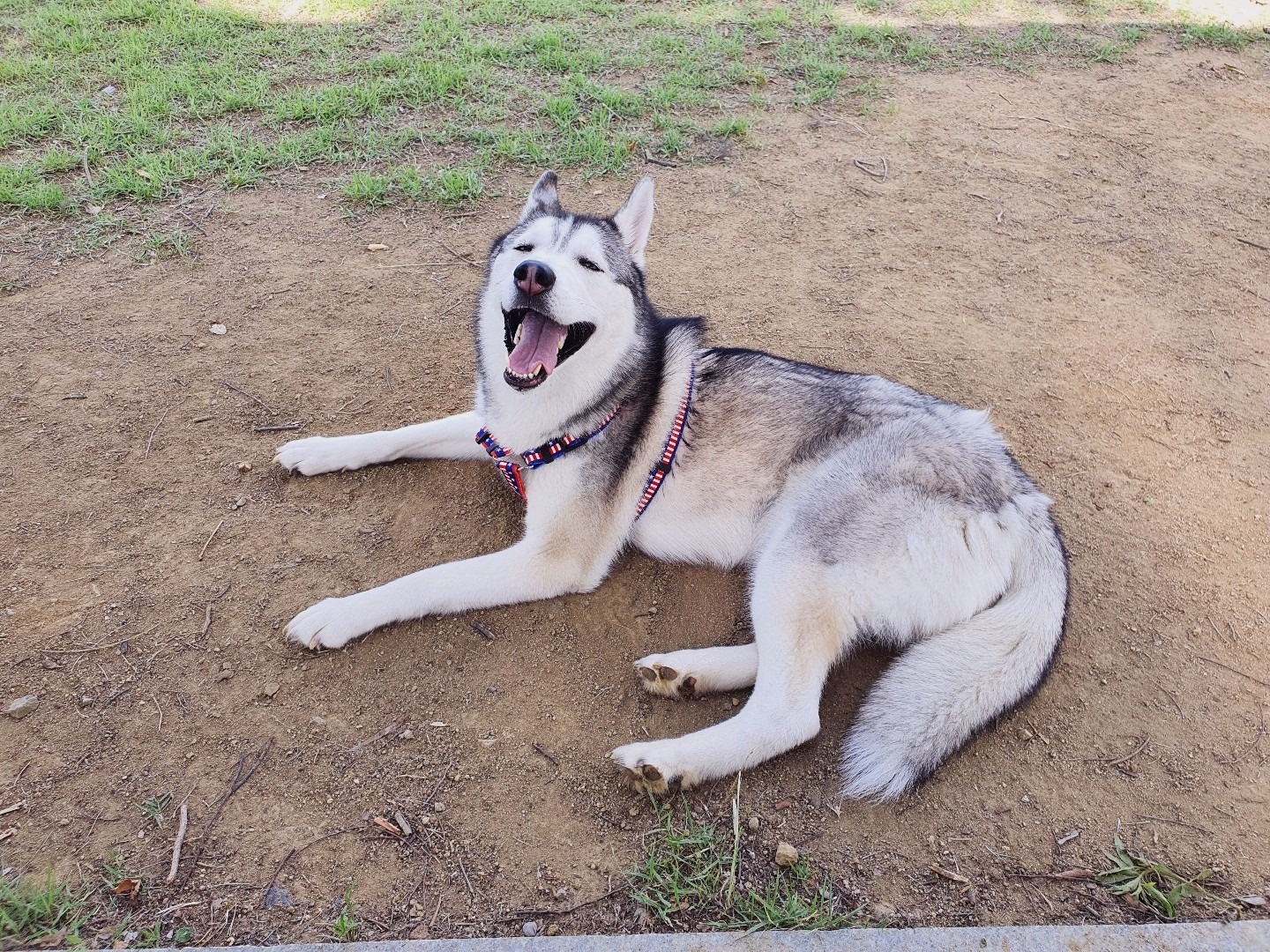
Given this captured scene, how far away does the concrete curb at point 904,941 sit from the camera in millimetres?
2129

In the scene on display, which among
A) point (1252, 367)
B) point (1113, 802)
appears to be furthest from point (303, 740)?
point (1252, 367)

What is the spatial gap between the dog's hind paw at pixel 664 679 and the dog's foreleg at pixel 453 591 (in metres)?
0.52

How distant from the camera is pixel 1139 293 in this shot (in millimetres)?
5434

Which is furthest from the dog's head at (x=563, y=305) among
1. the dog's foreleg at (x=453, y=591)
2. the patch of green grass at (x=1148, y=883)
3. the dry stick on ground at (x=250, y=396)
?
the patch of green grass at (x=1148, y=883)

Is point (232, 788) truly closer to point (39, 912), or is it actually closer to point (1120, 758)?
point (39, 912)

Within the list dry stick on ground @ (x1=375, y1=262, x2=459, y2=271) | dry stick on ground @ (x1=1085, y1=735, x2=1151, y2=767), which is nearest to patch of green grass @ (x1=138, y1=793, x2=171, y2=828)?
dry stick on ground @ (x1=1085, y1=735, x2=1151, y2=767)

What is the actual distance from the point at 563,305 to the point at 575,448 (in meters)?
0.63

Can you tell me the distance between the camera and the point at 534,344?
333 cm

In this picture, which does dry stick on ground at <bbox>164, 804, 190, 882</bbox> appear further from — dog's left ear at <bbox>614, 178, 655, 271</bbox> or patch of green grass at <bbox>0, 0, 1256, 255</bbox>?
patch of green grass at <bbox>0, 0, 1256, 255</bbox>

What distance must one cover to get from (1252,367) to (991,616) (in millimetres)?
3252

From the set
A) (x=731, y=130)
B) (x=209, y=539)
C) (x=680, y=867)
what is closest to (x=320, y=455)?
(x=209, y=539)

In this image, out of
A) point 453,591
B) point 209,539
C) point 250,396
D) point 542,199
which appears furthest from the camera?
point 250,396

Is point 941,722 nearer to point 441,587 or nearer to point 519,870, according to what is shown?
point 519,870

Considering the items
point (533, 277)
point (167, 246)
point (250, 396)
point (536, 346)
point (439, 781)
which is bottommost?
point (439, 781)
